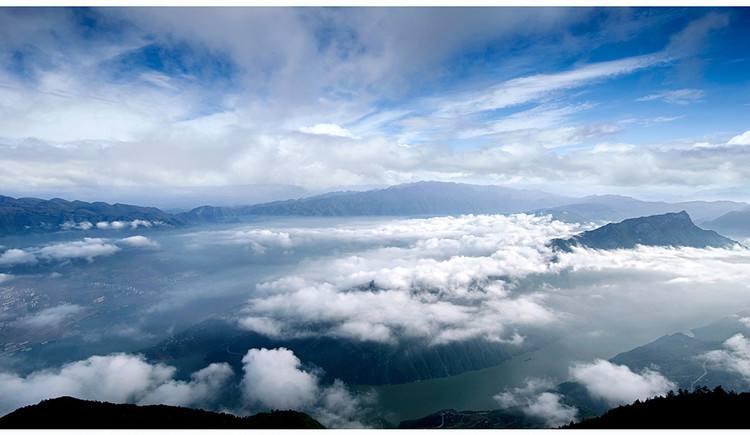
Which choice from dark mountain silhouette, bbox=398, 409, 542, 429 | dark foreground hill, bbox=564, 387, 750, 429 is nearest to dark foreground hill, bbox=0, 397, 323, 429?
dark foreground hill, bbox=564, 387, 750, 429

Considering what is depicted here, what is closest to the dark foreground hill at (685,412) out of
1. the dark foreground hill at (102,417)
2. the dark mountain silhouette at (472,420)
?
the dark foreground hill at (102,417)

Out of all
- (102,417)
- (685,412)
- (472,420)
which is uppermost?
(685,412)

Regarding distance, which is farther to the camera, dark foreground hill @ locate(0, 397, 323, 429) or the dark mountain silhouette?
the dark mountain silhouette

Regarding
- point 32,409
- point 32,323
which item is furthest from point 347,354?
point 32,323

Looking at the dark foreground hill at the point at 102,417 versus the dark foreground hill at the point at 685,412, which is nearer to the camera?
the dark foreground hill at the point at 685,412

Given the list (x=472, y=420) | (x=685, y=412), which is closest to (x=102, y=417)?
(x=685, y=412)

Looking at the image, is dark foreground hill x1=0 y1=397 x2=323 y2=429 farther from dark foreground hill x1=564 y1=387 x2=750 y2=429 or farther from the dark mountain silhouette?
the dark mountain silhouette

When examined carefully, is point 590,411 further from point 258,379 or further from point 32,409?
point 32,409

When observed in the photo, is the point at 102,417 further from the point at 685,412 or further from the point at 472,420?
the point at 472,420

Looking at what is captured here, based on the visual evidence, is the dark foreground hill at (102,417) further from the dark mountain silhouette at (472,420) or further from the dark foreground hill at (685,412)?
the dark mountain silhouette at (472,420)

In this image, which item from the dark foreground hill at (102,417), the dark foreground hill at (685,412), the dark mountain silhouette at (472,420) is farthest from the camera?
the dark mountain silhouette at (472,420)
